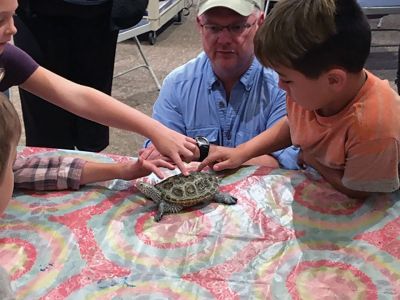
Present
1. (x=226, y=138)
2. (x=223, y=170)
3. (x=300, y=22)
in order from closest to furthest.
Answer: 1. (x=300, y=22)
2. (x=223, y=170)
3. (x=226, y=138)

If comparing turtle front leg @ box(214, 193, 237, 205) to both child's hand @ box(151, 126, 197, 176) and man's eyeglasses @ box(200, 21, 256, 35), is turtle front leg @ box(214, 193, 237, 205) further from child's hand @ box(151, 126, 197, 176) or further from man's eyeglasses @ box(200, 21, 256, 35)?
man's eyeglasses @ box(200, 21, 256, 35)

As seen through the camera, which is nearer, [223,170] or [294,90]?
[294,90]

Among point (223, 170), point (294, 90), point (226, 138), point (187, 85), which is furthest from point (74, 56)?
point (294, 90)

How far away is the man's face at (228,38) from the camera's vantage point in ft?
4.99

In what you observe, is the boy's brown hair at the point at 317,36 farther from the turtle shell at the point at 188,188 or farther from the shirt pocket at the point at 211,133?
the shirt pocket at the point at 211,133

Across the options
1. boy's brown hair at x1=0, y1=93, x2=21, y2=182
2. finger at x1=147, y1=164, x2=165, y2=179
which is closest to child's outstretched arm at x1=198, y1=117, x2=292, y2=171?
finger at x1=147, y1=164, x2=165, y2=179

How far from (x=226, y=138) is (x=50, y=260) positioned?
69 cm

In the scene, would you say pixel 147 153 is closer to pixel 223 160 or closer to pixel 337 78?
pixel 223 160

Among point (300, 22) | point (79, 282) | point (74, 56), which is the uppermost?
point (300, 22)

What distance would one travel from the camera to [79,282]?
1034 mm

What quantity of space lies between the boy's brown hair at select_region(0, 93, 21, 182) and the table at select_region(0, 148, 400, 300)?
0.99 feet

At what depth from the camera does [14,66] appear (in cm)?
132

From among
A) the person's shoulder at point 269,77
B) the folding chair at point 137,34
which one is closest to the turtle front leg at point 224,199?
the person's shoulder at point 269,77

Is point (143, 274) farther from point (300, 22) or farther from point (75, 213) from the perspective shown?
point (300, 22)
